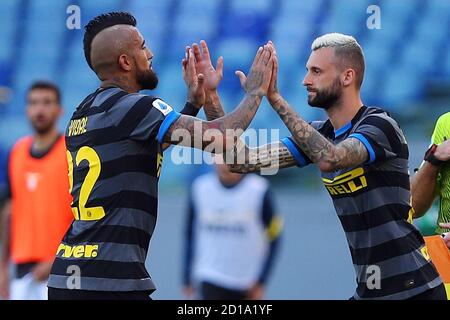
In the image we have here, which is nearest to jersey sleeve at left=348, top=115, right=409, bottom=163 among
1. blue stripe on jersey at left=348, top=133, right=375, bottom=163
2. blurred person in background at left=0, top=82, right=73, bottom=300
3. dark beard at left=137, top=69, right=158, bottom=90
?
blue stripe on jersey at left=348, top=133, right=375, bottom=163

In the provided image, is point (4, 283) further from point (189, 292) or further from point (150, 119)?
point (150, 119)

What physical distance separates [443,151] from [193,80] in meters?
1.20

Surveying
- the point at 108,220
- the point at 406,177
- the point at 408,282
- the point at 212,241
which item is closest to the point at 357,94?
the point at 406,177

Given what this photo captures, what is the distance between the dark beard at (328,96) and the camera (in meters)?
4.29

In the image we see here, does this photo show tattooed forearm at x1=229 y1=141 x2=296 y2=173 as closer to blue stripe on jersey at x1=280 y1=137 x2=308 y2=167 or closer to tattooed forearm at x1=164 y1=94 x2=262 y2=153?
blue stripe on jersey at x1=280 y1=137 x2=308 y2=167

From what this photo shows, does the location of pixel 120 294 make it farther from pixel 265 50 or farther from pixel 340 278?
pixel 340 278

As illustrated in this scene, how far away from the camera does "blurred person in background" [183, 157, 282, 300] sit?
7.45 metres

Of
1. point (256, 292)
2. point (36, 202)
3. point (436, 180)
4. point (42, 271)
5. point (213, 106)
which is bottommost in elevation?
point (256, 292)

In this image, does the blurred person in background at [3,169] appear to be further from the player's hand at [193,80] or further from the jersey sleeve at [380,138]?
the jersey sleeve at [380,138]

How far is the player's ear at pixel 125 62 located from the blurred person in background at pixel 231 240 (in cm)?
323

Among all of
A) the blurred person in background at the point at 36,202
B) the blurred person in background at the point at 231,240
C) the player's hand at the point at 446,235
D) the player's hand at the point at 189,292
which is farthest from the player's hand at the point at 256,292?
the player's hand at the point at 446,235

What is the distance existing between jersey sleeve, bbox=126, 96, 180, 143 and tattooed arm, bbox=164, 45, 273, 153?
27 mm

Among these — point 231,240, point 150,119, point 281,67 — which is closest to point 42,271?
point 231,240

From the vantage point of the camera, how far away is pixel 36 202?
6941mm
